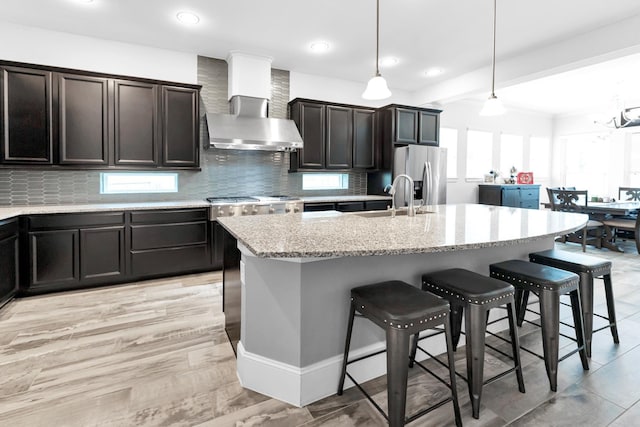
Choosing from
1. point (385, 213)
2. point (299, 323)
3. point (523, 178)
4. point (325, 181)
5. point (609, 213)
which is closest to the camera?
point (299, 323)

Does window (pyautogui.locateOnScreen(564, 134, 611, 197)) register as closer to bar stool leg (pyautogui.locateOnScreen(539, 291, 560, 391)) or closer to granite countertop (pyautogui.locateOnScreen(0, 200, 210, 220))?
bar stool leg (pyautogui.locateOnScreen(539, 291, 560, 391))

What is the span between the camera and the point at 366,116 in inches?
209

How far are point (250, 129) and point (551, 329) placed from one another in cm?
368

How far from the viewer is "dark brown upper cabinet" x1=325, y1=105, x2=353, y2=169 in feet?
16.4

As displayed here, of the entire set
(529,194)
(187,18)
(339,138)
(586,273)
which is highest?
(187,18)

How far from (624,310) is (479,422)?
2.39 meters

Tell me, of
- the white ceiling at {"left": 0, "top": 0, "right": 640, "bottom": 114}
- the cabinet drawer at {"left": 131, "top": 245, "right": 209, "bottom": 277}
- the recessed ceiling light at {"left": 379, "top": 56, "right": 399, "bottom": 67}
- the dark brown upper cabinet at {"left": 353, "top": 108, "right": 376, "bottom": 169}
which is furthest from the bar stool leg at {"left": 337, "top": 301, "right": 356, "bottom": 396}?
the recessed ceiling light at {"left": 379, "top": 56, "right": 399, "bottom": 67}

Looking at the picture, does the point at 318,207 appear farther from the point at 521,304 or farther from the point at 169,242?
the point at 521,304

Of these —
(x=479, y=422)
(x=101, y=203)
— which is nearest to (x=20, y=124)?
(x=101, y=203)

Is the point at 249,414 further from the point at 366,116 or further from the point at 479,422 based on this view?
the point at 366,116

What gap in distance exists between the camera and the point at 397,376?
1.39 meters

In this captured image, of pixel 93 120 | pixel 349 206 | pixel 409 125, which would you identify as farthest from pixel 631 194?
pixel 93 120

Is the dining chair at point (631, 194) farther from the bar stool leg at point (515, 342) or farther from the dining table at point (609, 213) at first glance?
the bar stool leg at point (515, 342)

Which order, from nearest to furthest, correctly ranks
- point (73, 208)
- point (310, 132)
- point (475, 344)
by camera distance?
point (475, 344)
point (73, 208)
point (310, 132)
